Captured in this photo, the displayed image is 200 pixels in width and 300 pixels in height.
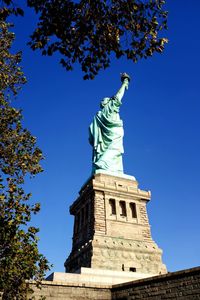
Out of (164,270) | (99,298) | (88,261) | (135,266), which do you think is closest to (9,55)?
(99,298)

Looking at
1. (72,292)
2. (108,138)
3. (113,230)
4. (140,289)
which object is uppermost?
(108,138)

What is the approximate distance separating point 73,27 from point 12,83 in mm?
4605

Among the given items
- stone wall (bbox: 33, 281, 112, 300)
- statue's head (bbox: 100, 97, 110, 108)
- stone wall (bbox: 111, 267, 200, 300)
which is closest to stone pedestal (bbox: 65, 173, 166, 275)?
stone wall (bbox: 33, 281, 112, 300)

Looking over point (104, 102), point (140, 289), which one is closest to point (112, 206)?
point (104, 102)

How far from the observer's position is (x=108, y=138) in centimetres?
3034

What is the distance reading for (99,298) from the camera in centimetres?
1364

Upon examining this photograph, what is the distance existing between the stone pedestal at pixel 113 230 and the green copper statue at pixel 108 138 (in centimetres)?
182

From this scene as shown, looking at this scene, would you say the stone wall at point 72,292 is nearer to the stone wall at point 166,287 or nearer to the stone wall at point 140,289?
the stone wall at point 140,289

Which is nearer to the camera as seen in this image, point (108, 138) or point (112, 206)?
point (112, 206)

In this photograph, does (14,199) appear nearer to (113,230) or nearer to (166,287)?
(166,287)

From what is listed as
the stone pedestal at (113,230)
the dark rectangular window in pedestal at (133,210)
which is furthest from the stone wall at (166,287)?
the dark rectangular window in pedestal at (133,210)

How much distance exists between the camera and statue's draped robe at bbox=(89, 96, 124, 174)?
29.0 metres

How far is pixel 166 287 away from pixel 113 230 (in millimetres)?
12697

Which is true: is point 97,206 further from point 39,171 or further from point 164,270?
point 39,171
